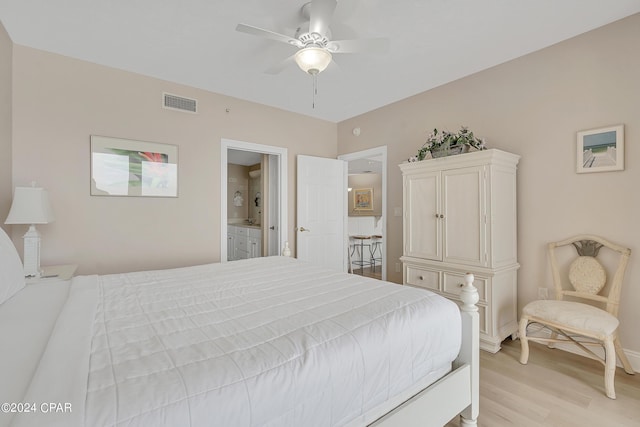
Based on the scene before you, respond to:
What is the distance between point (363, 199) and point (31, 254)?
6.81 metres

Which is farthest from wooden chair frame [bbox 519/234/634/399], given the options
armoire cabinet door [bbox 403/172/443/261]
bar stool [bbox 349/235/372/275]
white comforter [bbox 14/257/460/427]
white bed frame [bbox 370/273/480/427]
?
bar stool [bbox 349/235/372/275]

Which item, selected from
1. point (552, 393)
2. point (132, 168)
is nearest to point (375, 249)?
point (552, 393)

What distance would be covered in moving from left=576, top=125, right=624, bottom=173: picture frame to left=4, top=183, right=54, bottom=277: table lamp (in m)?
4.35

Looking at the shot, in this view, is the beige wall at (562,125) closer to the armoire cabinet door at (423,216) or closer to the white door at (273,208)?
the armoire cabinet door at (423,216)

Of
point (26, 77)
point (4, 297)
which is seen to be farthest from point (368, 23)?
point (26, 77)

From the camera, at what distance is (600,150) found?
7.66ft

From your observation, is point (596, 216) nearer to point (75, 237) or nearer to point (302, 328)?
point (302, 328)

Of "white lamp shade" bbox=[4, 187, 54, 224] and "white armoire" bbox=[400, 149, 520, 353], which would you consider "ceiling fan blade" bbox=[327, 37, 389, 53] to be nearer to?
"white armoire" bbox=[400, 149, 520, 353]

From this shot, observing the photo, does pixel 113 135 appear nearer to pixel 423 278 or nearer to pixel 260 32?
pixel 260 32

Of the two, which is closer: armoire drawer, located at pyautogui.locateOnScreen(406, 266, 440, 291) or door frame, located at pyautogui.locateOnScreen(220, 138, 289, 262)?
armoire drawer, located at pyautogui.locateOnScreen(406, 266, 440, 291)

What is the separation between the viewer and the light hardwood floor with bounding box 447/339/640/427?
1.71m

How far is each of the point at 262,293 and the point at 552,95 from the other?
298cm

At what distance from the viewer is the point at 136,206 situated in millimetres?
3086

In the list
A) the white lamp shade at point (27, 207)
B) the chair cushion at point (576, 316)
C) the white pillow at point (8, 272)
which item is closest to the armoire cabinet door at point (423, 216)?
the chair cushion at point (576, 316)
